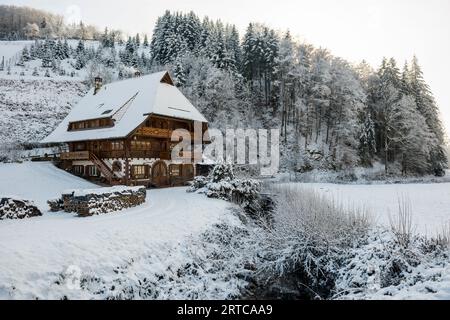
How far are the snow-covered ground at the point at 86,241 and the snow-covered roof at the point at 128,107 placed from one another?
9.80m

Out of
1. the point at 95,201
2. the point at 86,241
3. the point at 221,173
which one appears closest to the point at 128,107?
the point at 221,173

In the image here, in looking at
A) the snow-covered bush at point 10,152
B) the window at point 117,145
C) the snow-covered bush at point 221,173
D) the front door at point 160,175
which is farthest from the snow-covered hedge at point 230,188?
the snow-covered bush at point 10,152

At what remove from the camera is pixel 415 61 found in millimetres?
49031

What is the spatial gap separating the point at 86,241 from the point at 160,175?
1929 centimetres

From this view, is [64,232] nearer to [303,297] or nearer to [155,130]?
[303,297]

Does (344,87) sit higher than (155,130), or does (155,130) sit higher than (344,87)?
(344,87)

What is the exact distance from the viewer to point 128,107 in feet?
95.8

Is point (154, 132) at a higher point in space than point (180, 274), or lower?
higher

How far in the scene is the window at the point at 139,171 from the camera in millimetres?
27378

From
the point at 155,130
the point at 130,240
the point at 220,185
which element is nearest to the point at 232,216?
the point at 220,185

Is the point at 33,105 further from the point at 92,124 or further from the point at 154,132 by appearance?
the point at 154,132

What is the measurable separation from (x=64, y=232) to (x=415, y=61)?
53.9 metres

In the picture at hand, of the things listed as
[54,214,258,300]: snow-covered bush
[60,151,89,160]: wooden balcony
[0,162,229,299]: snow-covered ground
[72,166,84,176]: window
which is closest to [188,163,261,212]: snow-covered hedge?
[0,162,229,299]: snow-covered ground

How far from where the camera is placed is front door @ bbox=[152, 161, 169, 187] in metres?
29.1
